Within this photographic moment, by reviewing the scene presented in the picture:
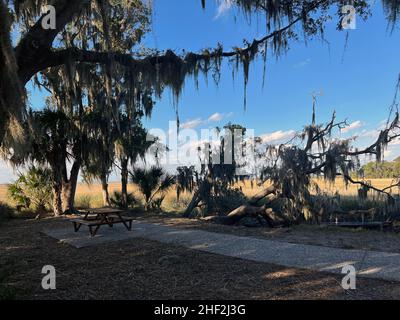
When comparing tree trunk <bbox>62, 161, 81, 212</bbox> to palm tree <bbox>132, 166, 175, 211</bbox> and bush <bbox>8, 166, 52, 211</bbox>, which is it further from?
palm tree <bbox>132, 166, 175, 211</bbox>

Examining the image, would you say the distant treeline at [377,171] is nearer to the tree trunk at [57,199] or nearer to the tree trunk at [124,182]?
the tree trunk at [124,182]

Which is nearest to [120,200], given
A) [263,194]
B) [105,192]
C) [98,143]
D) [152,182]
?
[105,192]

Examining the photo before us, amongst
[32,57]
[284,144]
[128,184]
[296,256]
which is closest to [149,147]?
[128,184]

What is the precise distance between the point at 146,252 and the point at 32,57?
14.1ft

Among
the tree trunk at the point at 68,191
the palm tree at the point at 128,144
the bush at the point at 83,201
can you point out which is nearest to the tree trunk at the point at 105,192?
the palm tree at the point at 128,144

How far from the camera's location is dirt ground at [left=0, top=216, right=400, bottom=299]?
3926mm

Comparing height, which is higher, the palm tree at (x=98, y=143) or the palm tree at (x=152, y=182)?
the palm tree at (x=98, y=143)

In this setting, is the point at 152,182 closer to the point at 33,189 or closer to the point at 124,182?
the point at 124,182

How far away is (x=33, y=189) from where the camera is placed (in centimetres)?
1427

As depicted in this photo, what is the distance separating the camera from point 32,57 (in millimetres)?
6125

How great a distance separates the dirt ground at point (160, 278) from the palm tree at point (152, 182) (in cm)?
857

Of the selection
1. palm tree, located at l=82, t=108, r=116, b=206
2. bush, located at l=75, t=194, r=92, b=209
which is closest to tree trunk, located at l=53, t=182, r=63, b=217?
palm tree, located at l=82, t=108, r=116, b=206

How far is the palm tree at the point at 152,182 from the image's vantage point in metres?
15.3

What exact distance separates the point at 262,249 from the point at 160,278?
2543mm
